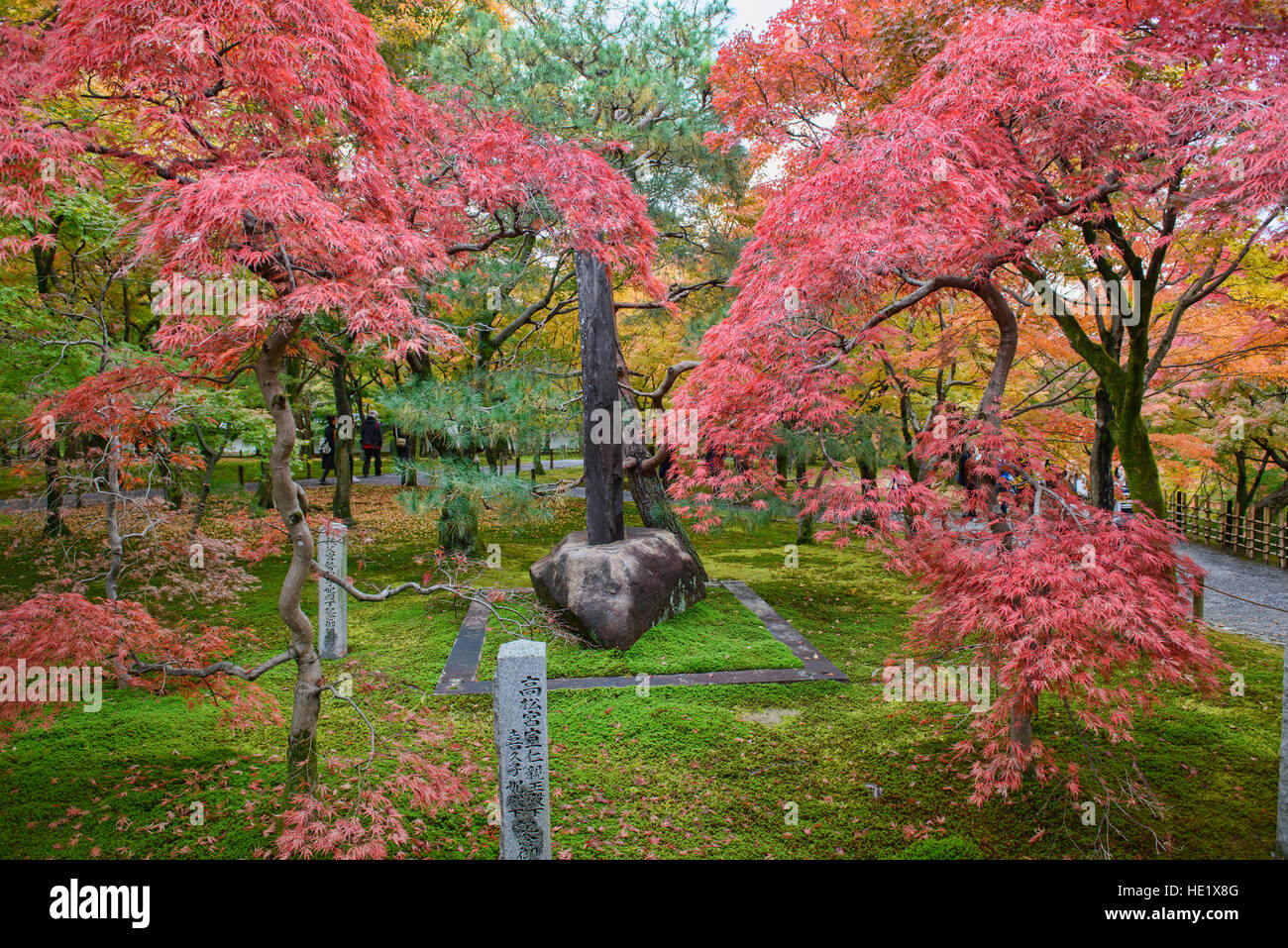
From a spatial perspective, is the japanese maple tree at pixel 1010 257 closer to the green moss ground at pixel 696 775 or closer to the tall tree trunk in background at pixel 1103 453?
the green moss ground at pixel 696 775

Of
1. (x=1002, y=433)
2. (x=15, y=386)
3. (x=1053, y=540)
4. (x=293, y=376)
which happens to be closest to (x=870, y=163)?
(x=1002, y=433)

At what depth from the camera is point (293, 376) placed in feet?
38.6

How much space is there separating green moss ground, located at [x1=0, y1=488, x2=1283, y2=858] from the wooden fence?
7.12 meters

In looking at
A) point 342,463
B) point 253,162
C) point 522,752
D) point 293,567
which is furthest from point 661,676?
point 342,463

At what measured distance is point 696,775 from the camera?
4516 millimetres

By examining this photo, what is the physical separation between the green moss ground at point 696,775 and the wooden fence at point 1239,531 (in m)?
7.12

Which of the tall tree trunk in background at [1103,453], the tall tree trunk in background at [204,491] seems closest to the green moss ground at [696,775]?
the tall tree trunk in background at [204,491]

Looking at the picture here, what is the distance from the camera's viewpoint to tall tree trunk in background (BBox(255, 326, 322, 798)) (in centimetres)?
365

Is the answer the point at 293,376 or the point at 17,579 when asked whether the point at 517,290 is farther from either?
the point at 17,579

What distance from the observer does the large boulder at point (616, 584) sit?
6.78m

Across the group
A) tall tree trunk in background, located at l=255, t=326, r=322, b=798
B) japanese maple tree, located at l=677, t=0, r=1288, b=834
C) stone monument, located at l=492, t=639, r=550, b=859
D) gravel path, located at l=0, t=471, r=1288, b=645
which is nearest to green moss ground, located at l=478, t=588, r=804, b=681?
japanese maple tree, located at l=677, t=0, r=1288, b=834

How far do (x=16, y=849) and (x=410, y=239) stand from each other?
152 inches

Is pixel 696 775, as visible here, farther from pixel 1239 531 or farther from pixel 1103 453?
pixel 1239 531

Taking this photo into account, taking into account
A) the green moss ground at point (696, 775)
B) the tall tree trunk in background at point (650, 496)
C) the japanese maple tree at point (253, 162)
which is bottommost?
the green moss ground at point (696, 775)
